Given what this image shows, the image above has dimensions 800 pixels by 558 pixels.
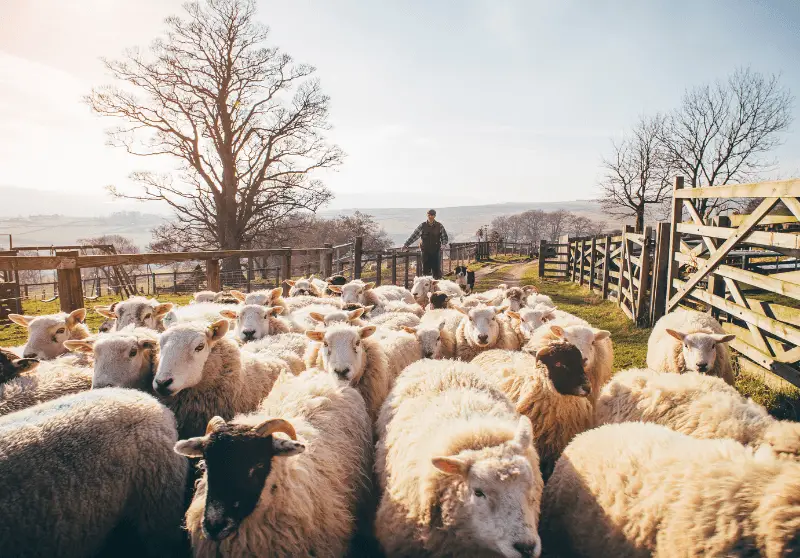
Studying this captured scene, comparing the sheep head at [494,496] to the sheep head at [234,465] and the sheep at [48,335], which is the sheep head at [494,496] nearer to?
the sheep head at [234,465]

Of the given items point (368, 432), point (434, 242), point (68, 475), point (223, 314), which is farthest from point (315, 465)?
point (434, 242)

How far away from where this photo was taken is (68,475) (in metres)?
2.26

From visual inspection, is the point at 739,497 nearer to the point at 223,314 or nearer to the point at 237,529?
the point at 237,529

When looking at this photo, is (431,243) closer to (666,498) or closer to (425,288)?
(425,288)

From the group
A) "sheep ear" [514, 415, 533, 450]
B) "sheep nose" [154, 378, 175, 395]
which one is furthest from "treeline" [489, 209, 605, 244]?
"sheep ear" [514, 415, 533, 450]

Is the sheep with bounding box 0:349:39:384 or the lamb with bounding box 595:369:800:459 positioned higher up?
the sheep with bounding box 0:349:39:384

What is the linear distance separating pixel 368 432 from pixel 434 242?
912 centimetres

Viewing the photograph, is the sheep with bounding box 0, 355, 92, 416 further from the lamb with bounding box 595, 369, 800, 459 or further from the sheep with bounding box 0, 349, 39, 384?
the lamb with bounding box 595, 369, 800, 459

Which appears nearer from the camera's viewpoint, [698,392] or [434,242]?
[698,392]

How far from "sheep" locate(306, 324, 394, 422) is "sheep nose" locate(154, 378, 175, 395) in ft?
4.09

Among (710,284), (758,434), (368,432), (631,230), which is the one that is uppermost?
(631,230)

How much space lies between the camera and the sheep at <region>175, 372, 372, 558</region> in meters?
2.06

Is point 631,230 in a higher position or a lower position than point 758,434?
higher

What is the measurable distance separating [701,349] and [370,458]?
3453 mm
